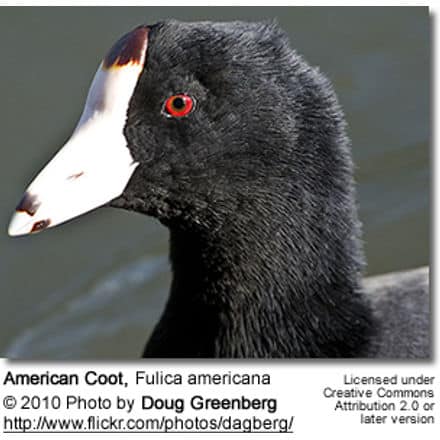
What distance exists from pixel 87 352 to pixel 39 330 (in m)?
0.28

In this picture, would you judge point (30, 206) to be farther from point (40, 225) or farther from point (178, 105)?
point (178, 105)

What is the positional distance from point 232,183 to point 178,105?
0.29 m

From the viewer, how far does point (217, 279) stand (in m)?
3.28

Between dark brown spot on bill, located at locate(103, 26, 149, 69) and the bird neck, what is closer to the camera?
Answer: dark brown spot on bill, located at locate(103, 26, 149, 69)

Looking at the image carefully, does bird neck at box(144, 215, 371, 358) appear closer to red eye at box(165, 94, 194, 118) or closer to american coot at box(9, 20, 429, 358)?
american coot at box(9, 20, 429, 358)

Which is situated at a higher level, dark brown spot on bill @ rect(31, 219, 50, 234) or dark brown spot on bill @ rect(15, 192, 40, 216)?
dark brown spot on bill @ rect(15, 192, 40, 216)

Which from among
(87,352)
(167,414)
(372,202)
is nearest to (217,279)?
(167,414)

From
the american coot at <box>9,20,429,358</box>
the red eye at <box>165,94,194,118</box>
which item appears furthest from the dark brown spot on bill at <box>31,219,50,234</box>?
the red eye at <box>165,94,194,118</box>

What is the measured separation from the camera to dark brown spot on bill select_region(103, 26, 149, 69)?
2945 millimetres

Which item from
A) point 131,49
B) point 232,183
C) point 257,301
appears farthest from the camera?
point 257,301

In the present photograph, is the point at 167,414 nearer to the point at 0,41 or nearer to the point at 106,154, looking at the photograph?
the point at 106,154

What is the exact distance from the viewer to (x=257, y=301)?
333cm

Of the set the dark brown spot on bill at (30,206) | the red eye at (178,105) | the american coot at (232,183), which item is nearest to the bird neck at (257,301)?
the american coot at (232,183)

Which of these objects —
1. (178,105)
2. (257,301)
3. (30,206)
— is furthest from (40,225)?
(257,301)
